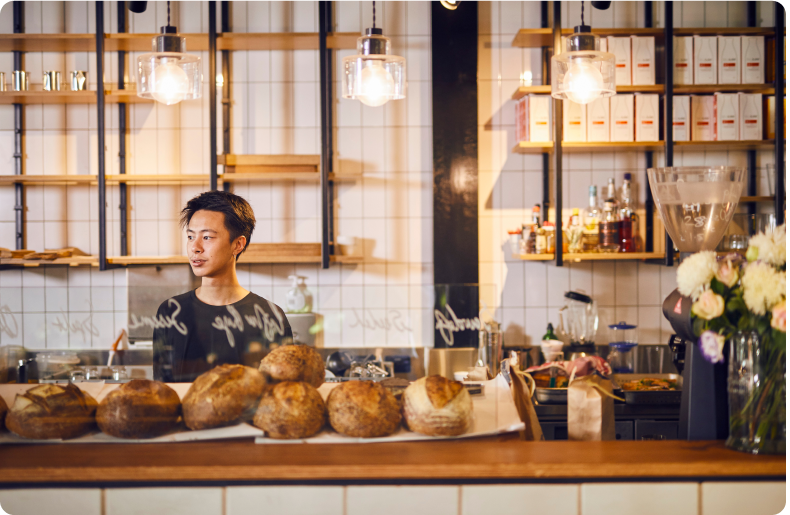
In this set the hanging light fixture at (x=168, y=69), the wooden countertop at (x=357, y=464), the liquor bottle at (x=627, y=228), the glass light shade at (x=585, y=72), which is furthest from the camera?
the liquor bottle at (x=627, y=228)

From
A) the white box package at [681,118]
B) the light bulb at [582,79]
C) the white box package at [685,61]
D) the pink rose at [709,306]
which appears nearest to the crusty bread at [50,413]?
the pink rose at [709,306]

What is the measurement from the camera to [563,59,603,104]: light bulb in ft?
6.25

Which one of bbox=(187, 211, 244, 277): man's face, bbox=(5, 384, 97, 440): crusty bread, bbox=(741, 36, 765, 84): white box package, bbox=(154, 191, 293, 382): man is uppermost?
bbox=(741, 36, 765, 84): white box package

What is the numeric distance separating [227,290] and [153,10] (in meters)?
2.63

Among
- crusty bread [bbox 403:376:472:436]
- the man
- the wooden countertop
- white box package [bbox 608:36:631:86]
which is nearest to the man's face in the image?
the man

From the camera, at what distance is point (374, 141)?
3275mm

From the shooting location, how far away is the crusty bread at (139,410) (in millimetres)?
998

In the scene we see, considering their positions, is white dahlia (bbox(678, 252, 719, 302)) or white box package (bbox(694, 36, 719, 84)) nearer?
white dahlia (bbox(678, 252, 719, 302))

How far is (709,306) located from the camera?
976mm

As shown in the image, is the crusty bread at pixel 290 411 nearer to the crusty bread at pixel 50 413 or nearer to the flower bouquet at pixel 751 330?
the crusty bread at pixel 50 413

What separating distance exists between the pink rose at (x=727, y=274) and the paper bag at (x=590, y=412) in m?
0.30

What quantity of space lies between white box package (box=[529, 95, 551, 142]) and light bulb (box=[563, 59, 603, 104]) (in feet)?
3.41

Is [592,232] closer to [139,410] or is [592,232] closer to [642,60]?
[642,60]

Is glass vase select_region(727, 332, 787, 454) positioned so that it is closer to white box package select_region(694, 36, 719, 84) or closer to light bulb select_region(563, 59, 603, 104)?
light bulb select_region(563, 59, 603, 104)
